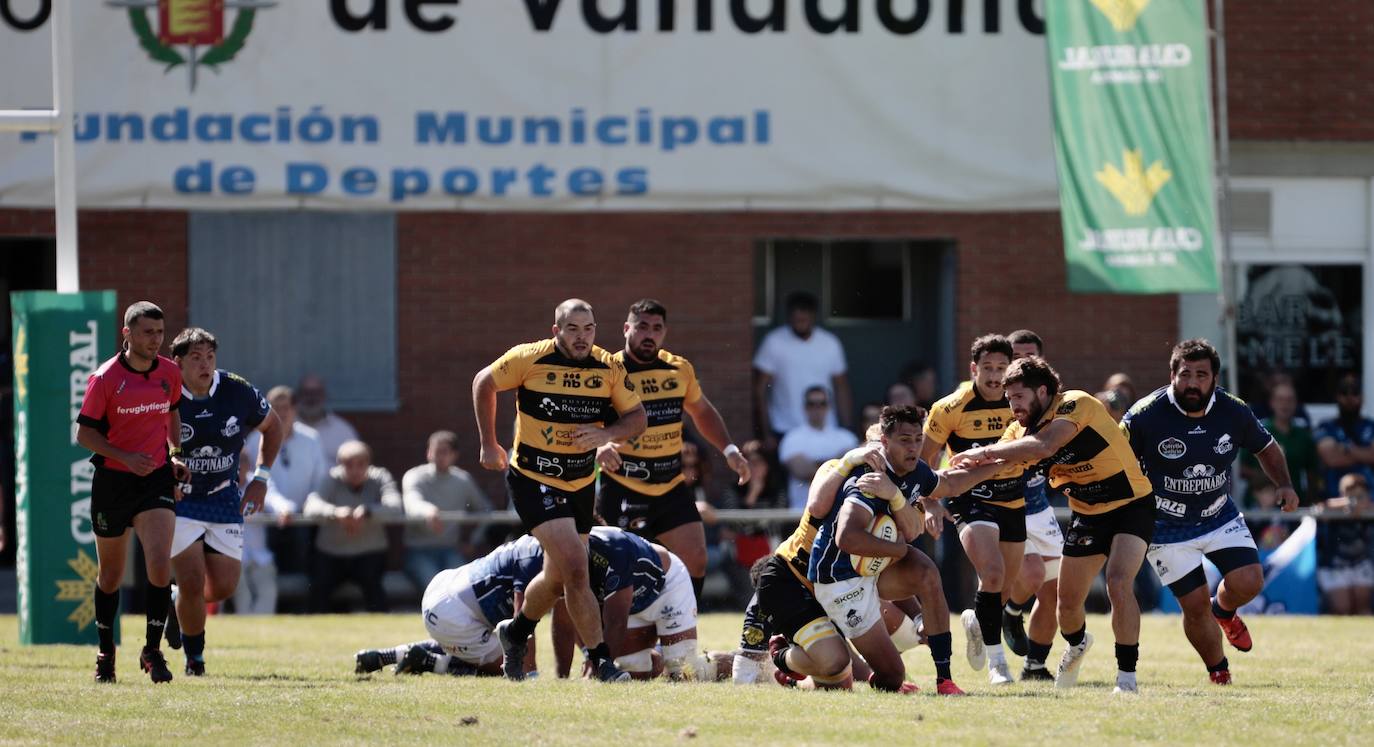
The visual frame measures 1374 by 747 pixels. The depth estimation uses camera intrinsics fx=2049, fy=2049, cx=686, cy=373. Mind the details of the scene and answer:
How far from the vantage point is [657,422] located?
1252 centimetres

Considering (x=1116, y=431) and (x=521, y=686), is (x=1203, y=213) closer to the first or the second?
(x=1116, y=431)

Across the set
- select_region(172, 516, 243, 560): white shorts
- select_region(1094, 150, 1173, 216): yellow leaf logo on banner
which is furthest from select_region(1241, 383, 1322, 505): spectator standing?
select_region(172, 516, 243, 560): white shorts

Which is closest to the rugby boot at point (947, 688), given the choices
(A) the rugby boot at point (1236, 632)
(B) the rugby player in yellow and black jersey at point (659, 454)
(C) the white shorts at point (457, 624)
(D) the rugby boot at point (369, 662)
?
(A) the rugby boot at point (1236, 632)

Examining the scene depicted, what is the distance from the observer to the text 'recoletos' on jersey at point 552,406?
1104 centimetres

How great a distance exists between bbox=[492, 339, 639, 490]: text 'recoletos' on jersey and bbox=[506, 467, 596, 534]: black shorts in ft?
0.12

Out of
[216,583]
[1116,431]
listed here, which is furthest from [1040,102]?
[216,583]

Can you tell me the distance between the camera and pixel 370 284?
1875 centimetres

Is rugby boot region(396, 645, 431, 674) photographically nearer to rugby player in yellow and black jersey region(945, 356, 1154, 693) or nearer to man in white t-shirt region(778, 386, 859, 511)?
rugby player in yellow and black jersey region(945, 356, 1154, 693)

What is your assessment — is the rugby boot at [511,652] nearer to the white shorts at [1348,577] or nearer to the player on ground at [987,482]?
the player on ground at [987,482]

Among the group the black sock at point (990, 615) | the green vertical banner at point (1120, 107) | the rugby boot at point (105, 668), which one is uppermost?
the green vertical banner at point (1120, 107)

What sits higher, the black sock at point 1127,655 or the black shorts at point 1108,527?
the black shorts at point 1108,527

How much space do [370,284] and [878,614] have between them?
948 cm

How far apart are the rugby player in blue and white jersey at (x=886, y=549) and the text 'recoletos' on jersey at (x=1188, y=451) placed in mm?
1227

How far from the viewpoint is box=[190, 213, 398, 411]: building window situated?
18.5 m
